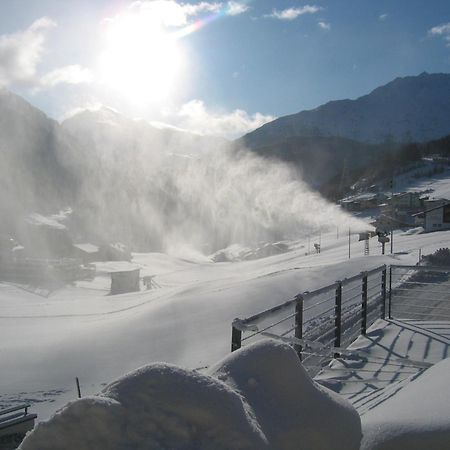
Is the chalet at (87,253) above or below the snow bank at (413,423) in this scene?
below

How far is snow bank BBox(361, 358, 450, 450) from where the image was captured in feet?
7.64

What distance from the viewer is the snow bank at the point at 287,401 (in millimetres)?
2100

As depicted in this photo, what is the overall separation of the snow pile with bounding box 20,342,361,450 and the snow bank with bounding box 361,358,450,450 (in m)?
0.16

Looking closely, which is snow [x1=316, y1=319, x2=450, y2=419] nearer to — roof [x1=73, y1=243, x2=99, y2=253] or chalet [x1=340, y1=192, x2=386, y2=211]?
roof [x1=73, y1=243, x2=99, y2=253]

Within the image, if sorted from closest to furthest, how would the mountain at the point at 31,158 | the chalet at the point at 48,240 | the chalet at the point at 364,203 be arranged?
the chalet at the point at 48,240 → the chalet at the point at 364,203 → the mountain at the point at 31,158

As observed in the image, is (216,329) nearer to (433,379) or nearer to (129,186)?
(433,379)

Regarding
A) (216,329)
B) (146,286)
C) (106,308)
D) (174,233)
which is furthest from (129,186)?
(216,329)

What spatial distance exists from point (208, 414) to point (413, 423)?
1232 mm

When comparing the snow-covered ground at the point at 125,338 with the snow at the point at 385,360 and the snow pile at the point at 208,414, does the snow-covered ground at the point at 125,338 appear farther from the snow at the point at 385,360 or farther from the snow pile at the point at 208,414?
the snow pile at the point at 208,414

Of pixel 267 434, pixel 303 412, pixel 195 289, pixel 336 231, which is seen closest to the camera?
pixel 267 434

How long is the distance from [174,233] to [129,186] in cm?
1159

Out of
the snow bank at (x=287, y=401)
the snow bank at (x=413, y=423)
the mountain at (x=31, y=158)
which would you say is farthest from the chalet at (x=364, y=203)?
the snow bank at (x=287, y=401)

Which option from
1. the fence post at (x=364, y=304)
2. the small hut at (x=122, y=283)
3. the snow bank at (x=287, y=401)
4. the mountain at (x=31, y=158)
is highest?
the mountain at (x=31, y=158)

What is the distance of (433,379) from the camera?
125 inches
